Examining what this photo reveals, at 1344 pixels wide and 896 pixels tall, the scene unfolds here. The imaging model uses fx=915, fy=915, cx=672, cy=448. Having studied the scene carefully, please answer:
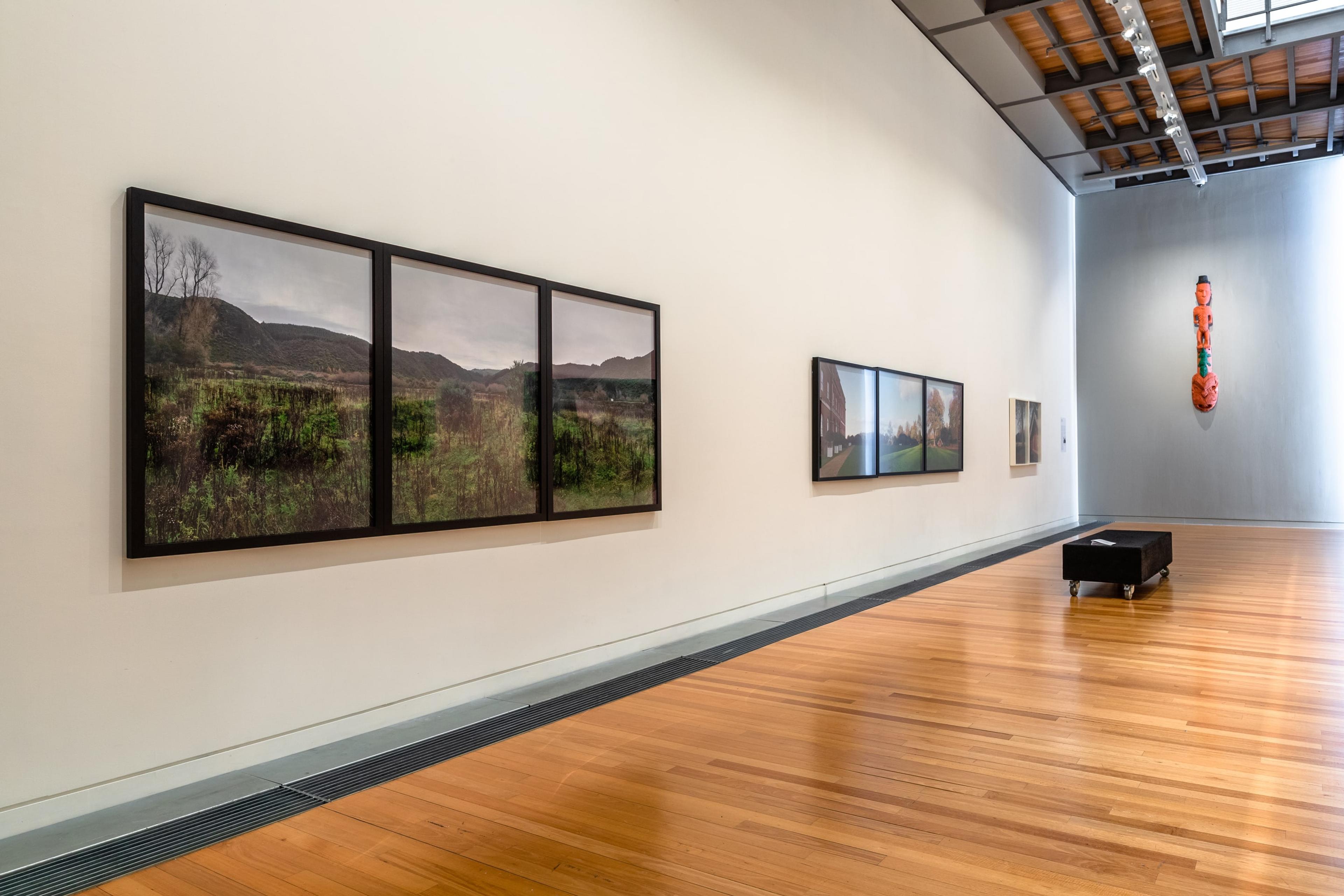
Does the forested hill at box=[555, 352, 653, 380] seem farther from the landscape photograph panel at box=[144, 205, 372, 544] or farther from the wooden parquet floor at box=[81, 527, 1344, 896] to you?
the wooden parquet floor at box=[81, 527, 1344, 896]

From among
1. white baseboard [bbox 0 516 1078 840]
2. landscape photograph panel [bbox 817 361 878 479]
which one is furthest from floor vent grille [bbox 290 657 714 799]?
landscape photograph panel [bbox 817 361 878 479]

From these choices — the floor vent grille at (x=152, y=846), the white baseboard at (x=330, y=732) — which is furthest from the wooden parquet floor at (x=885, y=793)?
the white baseboard at (x=330, y=732)

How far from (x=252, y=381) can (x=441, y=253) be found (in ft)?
5.24

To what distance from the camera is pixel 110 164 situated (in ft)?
13.8

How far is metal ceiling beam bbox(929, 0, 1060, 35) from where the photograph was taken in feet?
41.0

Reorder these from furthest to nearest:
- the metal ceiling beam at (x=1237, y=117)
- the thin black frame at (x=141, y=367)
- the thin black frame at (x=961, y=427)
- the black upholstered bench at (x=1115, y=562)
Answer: the metal ceiling beam at (x=1237, y=117) < the thin black frame at (x=961, y=427) < the black upholstered bench at (x=1115, y=562) < the thin black frame at (x=141, y=367)

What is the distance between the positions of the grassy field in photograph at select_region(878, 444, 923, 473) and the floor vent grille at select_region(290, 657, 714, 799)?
5.53 metres

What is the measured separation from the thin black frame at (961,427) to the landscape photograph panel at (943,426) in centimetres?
1

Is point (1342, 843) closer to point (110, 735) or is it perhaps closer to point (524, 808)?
point (524, 808)

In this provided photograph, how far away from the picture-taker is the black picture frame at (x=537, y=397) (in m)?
5.33

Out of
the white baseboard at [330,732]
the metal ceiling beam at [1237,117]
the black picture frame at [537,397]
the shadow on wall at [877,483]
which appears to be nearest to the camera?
the white baseboard at [330,732]

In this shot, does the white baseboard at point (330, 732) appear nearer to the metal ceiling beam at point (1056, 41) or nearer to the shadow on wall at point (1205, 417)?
the metal ceiling beam at point (1056, 41)

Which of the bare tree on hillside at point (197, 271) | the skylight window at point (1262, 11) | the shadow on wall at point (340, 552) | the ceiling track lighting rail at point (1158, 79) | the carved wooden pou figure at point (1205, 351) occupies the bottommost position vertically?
the shadow on wall at point (340, 552)

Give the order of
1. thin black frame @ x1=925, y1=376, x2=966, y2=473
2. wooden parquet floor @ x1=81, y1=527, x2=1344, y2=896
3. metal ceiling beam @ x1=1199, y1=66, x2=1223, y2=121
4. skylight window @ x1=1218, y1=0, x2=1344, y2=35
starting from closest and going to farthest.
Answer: wooden parquet floor @ x1=81, y1=527, x2=1344, y2=896, thin black frame @ x1=925, y1=376, x2=966, y2=473, skylight window @ x1=1218, y1=0, x2=1344, y2=35, metal ceiling beam @ x1=1199, y1=66, x2=1223, y2=121
